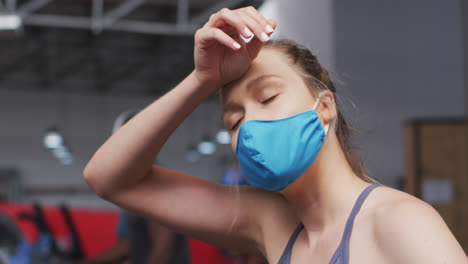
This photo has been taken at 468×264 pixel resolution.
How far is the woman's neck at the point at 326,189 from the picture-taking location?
884 millimetres

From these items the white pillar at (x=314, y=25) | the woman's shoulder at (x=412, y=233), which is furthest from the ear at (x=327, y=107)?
the white pillar at (x=314, y=25)

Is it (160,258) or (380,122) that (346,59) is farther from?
(160,258)

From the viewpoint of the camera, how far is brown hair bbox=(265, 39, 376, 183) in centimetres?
97

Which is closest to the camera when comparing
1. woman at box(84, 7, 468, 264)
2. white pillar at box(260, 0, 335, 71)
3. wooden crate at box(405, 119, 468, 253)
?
woman at box(84, 7, 468, 264)

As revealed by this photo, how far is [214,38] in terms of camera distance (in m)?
0.89

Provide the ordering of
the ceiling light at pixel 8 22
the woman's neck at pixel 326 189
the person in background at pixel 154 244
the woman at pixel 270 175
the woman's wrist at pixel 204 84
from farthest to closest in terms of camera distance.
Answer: the ceiling light at pixel 8 22 → the person in background at pixel 154 244 → the woman's wrist at pixel 204 84 → the woman's neck at pixel 326 189 → the woman at pixel 270 175

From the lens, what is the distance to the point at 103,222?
6477mm

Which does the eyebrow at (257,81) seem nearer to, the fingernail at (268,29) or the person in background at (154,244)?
the fingernail at (268,29)

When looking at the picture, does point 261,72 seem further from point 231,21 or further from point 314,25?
point 314,25

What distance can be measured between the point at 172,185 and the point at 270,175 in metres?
0.32

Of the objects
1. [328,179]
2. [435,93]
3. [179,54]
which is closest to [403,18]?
[435,93]

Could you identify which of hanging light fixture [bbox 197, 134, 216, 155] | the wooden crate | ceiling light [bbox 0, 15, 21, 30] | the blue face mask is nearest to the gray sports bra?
the blue face mask

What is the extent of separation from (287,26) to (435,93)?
6.22 ft

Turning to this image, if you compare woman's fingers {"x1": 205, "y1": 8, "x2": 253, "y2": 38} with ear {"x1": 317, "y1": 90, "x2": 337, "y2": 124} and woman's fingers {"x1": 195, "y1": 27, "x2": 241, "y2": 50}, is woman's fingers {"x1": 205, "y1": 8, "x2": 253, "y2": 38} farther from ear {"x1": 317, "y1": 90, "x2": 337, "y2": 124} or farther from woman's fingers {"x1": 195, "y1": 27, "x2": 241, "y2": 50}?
ear {"x1": 317, "y1": 90, "x2": 337, "y2": 124}
